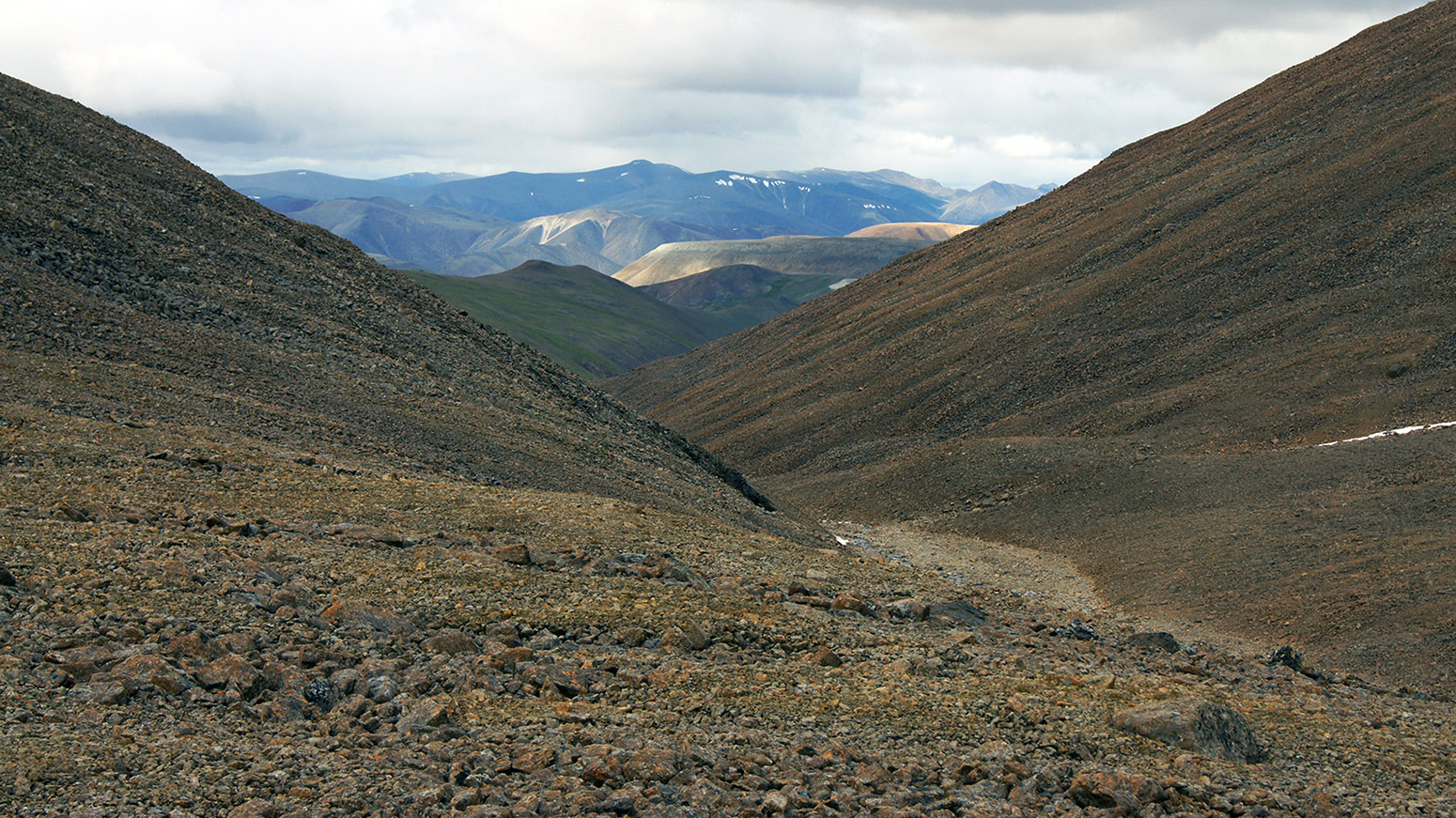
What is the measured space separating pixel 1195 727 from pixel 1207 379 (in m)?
34.5

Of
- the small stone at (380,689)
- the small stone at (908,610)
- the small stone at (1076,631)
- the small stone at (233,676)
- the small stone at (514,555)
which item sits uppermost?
the small stone at (514,555)

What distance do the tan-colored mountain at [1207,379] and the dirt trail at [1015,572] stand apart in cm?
58

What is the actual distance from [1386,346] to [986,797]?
36019mm

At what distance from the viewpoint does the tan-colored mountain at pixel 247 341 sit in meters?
19.2

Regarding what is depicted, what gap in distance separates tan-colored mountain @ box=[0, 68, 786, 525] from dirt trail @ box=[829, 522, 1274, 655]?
601 centimetres

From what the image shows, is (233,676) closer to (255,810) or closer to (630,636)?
(255,810)

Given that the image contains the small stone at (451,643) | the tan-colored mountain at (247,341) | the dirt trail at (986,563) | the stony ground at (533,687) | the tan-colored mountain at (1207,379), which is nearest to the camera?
the stony ground at (533,687)

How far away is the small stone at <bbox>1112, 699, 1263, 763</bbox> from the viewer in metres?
9.46

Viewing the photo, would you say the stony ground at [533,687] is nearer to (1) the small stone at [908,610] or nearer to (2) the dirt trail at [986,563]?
(1) the small stone at [908,610]

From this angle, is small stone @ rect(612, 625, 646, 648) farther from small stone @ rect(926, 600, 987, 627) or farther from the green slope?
the green slope

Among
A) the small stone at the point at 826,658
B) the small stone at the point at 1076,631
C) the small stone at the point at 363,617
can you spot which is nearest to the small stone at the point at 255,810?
the small stone at the point at 363,617

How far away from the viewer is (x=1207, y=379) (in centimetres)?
4019

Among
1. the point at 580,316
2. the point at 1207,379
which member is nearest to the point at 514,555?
the point at 1207,379

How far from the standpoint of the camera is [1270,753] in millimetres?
10000
